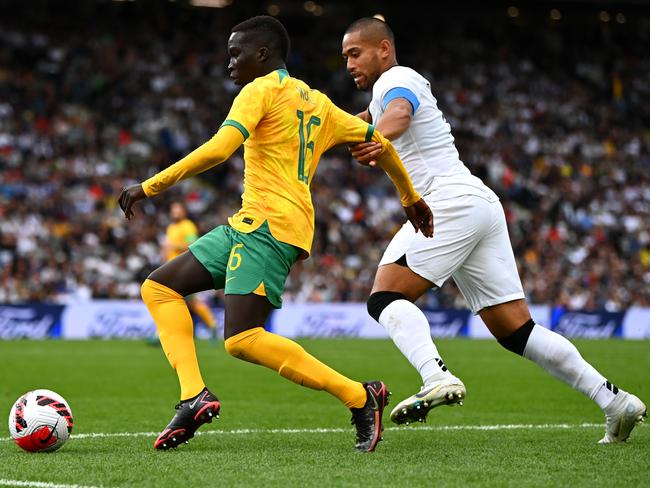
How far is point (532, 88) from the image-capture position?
34812 mm

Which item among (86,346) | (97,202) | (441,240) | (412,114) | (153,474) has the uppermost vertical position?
(412,114)

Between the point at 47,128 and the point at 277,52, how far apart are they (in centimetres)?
2211

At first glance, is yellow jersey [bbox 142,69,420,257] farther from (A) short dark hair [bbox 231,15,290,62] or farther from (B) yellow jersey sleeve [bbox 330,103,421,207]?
(A) short dark hair [bbox 231,15,290,62]

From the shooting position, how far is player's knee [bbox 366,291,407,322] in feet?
21.5

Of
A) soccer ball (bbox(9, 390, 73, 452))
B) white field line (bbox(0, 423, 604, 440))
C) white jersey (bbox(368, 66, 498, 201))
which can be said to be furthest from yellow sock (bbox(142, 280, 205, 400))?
white jersey (bbox(368, 66, 498, 201))

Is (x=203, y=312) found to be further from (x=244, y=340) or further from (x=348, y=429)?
(x=244, y=340)

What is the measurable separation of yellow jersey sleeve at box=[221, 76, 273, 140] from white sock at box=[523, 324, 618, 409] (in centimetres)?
214

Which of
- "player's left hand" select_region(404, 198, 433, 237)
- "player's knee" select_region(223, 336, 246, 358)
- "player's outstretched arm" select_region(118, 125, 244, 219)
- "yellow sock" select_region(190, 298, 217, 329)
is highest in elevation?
"player's outstretched arm" select_region(118, 125, 244, 219)

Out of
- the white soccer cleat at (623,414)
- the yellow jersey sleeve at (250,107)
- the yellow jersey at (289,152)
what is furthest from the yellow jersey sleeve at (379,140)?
the white soccer cleat at (623,414)

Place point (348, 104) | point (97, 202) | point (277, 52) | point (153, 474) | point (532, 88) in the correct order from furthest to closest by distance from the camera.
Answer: point (532, 88)
point (348, 104)
point (97, 202)
point (277, 52)
point (153, 474)

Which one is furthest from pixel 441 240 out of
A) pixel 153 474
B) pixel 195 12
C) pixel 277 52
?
pixel 195 12

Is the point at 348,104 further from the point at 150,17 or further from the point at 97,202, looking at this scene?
the point at 97,202

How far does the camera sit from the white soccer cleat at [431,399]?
19.9ft

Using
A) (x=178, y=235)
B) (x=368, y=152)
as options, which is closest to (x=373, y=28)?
(x=368, y=152)
